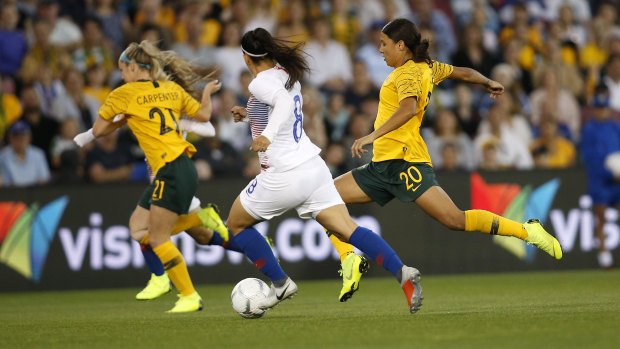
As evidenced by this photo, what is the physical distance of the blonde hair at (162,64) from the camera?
26.8 ft

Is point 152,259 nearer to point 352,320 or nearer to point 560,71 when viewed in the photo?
point 352,320

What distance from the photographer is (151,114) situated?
7.95 metres

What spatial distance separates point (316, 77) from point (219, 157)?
2.70 m

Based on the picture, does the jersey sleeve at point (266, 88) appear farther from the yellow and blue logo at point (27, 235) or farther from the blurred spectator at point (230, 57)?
the blurred spectator at point (230, 57)

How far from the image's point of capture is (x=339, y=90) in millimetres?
14922

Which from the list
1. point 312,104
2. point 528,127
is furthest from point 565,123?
point 312,104

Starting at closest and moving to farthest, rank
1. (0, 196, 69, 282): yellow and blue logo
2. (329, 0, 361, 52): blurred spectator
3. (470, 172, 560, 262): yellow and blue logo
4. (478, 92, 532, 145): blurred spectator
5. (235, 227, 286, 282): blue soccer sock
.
A: (235, 227, 286, 282): blue soccer sock → (0, 196, 69, 282): yellow and blue logo → (470, 172, 560, 262): yellow and blue logo → (478, 92, 532, 145): blurred spectator → (329, 0, 361, 52): blurred spectator

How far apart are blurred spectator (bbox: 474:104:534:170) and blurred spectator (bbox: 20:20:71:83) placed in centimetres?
621

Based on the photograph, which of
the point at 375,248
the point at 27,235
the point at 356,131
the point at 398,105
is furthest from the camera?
the point at 356,131

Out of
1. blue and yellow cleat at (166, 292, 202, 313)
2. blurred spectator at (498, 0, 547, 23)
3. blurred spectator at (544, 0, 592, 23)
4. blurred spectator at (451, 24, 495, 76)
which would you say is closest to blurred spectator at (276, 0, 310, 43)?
blurred spectator at (451, 24, 495, 76)

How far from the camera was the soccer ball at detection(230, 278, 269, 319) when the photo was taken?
7480 millimetres

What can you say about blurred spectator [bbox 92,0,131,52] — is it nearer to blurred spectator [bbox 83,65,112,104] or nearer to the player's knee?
blurred spectator [bbox 83,65,112,104]

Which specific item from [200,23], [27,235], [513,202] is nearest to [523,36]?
[513,202]

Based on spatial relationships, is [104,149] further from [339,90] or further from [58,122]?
[339,90]
